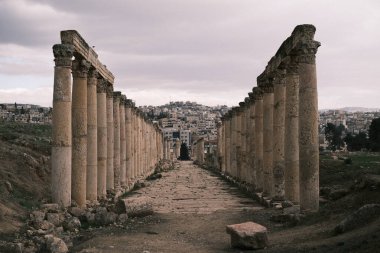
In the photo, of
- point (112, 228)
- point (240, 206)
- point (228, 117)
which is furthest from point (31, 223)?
point (228, 117)

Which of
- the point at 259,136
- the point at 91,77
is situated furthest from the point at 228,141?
the point at 91,77

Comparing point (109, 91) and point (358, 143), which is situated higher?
point (109, 91)

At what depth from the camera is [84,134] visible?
70.2 feet

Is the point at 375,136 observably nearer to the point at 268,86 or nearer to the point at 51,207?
the point at 268,86

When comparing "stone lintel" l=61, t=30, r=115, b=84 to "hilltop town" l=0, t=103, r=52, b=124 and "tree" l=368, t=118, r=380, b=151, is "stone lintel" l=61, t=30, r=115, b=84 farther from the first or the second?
"tree" l=368, t=118, r=380, b=151

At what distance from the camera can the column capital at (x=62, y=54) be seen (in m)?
18.6

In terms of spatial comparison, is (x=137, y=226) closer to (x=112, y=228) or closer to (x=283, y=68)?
(x=112, y=228)

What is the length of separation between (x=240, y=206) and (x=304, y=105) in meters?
7.53

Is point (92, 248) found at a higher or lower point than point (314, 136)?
lower

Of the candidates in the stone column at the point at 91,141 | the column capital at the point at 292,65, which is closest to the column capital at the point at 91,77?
the stone column at the point at 91,141

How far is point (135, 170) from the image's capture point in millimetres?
42031

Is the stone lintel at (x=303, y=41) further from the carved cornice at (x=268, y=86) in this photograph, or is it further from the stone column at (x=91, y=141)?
the stone column at (x=91, y=141)

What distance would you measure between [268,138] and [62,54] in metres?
11.5

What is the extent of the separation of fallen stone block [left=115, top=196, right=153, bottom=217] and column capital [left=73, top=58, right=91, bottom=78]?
6.15 meters
